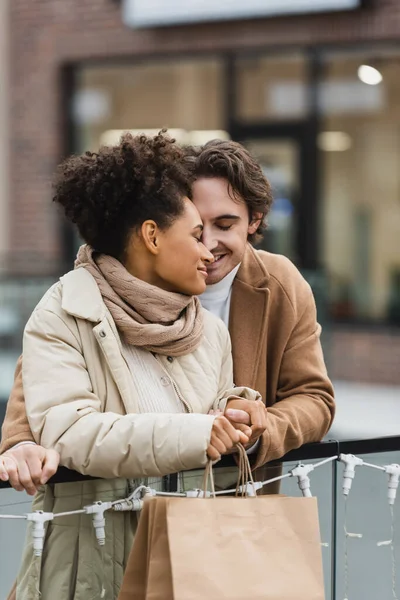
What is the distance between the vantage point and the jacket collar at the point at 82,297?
2.70 m

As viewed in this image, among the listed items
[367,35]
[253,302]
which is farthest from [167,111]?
[253,302]

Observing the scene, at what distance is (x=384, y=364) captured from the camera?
11.4m

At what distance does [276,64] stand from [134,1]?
1.63 m

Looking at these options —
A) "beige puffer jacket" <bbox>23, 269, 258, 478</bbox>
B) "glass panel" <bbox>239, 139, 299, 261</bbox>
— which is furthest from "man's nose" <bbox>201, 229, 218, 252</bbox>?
"glass panel" <bbox>239, 139, 299, 261</bbox>

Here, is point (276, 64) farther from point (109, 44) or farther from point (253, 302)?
point (253, 302)

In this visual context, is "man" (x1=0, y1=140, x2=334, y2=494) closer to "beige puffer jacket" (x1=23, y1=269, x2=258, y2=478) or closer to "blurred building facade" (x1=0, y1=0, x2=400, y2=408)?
"beige puffer jacket" (x1=23, y1=269, x2=258, y2=478)

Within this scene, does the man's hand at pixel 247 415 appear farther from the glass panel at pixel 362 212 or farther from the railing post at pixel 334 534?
the glass panel at pixel 362 212

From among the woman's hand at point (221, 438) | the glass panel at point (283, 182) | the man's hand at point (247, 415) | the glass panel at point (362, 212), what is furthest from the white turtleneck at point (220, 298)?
the glass panel at point (283, 182)

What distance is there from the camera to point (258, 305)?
130 inches

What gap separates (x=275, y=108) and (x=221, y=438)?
949 centimetres

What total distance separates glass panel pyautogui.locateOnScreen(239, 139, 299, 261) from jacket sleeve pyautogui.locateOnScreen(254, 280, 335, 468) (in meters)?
8.45

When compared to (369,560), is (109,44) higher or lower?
higher

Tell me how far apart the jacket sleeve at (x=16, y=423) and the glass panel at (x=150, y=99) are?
9.37 meters

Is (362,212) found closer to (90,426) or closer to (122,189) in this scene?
(122,189)
